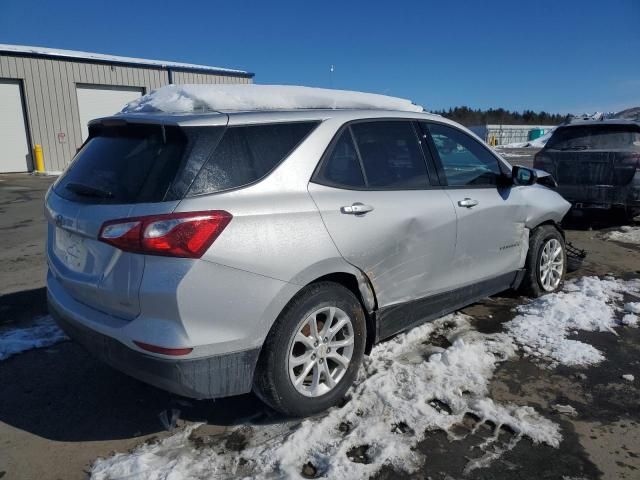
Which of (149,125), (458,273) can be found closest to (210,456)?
(149,125)

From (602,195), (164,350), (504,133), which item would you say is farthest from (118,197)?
(504,133)

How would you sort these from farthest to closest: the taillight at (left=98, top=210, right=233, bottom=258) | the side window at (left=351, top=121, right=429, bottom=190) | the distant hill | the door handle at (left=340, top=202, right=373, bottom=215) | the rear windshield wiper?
the distant hill < the side window at (left=351, top=121, right=429, bottom=190) < the door handle at (left=340, top=202, right=373, bottom=215) < the rear windshield wiper < the taillight at (left=98, top=210, right=233, bottom=258)

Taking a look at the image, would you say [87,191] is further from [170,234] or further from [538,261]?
[538,261]

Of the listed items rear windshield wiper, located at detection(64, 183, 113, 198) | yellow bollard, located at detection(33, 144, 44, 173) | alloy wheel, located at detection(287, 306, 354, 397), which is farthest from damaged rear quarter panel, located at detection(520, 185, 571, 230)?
yellow bollard, located at detection(33, 144, 44, 173)

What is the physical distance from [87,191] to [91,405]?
1346 mm

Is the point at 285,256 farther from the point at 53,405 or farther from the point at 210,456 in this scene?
the point at 53,405

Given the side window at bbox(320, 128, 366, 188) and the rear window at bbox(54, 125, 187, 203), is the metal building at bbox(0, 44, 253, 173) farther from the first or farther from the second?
the side window at bbox(320, 128, 366, 188)

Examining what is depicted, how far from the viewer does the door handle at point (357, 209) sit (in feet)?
9.54

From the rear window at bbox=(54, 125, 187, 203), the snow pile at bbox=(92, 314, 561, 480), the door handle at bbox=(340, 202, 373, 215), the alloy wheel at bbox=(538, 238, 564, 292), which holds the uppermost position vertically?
the rear window at bbox=(54, 125, 187, 203)

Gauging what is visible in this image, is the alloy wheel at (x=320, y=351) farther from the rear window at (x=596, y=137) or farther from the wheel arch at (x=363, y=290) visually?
the rear window at (x=596, y=137)

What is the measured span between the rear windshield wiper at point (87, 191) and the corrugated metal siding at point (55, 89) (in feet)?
62.9

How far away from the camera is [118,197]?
251 cm

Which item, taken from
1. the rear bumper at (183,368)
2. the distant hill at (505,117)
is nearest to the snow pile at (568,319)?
the rear bumper at (183,368)

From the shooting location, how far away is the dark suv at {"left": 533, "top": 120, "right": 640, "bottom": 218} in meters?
7.61
